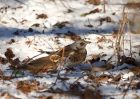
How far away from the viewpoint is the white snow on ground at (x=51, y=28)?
4.91 m

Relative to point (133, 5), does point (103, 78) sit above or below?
below

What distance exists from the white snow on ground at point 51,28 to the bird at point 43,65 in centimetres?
13

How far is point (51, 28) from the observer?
5793mm

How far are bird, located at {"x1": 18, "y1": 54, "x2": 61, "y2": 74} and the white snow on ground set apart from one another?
5.3 inches

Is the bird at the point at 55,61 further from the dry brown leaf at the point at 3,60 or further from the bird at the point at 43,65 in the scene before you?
the dry brown leaf at the point at 3,60

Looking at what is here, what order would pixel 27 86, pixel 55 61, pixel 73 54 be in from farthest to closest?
pixel 73 54
pixel 55 61
pixel 27 86

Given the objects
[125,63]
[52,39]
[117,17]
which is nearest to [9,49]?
[52,39]

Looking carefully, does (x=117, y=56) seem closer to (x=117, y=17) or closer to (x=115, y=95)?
(x=115, y=95)

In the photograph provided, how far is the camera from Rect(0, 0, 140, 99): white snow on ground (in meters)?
4.91

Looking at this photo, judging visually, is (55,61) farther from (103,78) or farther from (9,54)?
(9,54)

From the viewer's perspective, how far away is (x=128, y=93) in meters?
3.61

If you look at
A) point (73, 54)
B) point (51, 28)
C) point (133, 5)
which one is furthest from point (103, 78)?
point (133, 5)

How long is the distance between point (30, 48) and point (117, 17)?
166 cm

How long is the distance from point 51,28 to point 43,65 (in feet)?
5.47
